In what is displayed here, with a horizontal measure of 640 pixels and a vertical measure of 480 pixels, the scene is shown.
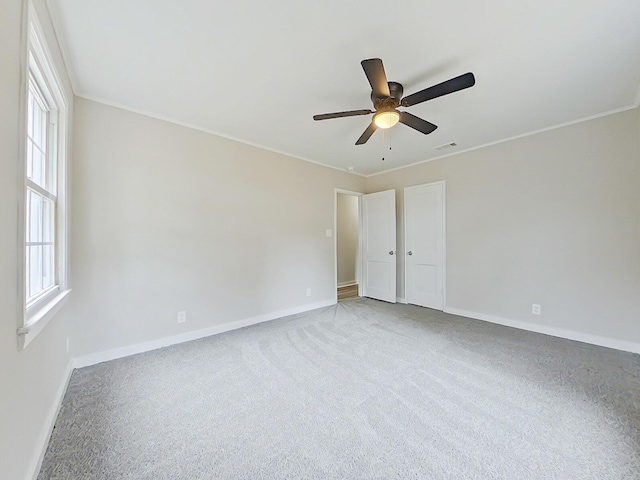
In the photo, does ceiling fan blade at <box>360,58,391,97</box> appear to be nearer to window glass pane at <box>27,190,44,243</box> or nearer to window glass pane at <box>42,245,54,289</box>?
window glass pane at <box>27,190,44,243</box>

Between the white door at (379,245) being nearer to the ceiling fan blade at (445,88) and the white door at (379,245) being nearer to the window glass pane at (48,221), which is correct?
the ceiling fan blade at (445,88)

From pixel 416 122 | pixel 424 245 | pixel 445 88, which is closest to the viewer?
pixel 445 88

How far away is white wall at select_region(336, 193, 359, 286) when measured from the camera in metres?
6.45

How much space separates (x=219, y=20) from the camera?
165cm

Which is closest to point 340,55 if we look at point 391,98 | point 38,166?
point 391,98

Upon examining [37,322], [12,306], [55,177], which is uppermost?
[55,177]

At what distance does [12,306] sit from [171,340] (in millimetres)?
2002

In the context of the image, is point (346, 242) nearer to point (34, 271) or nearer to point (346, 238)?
point (346, 238)

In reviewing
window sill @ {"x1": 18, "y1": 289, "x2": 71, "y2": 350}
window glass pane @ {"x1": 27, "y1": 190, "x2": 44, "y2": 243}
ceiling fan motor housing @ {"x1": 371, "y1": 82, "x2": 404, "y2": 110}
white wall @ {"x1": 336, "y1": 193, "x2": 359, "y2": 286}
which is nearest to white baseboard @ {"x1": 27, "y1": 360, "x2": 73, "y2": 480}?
window sill @ {"x1": 18, "y1": 289, "x2": 71, "y2": 350}

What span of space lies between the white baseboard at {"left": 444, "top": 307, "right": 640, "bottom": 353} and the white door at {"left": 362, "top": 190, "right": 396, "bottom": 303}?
128 cm

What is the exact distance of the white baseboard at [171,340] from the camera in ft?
8.06

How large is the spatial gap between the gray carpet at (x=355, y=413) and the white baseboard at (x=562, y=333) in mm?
145

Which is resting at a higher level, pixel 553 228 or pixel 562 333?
pixel 553 228

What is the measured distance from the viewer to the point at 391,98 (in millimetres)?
2131
